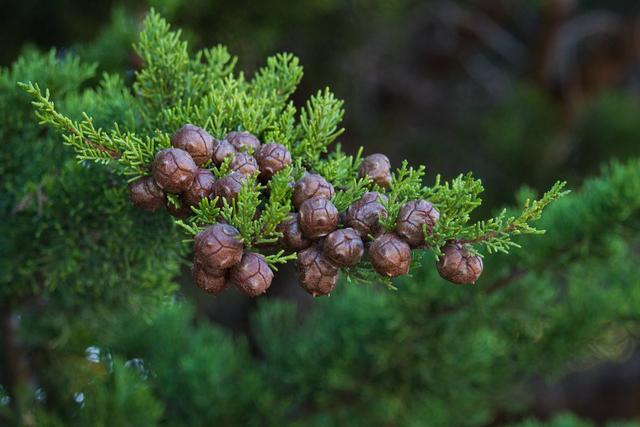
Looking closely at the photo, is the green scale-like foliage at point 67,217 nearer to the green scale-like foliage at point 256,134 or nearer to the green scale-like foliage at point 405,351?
the green scale-like foliage at point 256,134

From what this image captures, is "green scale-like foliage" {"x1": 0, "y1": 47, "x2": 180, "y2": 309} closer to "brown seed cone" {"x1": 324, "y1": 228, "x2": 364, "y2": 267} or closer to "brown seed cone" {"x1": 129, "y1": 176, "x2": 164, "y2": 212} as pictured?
"brown seed cone" {"x1": 129, "y1": 176, "x2": 164, "y2": 212}

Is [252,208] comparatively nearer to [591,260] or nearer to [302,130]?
[302,130]

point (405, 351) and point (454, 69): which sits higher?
point (454, 69)

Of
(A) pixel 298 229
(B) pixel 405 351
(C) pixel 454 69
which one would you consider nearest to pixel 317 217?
(A) pixel 298 229

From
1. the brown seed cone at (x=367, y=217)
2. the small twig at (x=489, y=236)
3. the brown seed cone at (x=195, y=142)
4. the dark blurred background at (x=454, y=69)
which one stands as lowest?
the brown seed cone at (x=195, y=142)

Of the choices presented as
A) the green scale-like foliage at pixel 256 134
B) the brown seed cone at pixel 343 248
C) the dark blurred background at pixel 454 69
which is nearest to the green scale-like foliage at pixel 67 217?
the green scale-like foliage at pixel 256 134

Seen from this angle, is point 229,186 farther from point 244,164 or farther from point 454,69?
point 454,69
